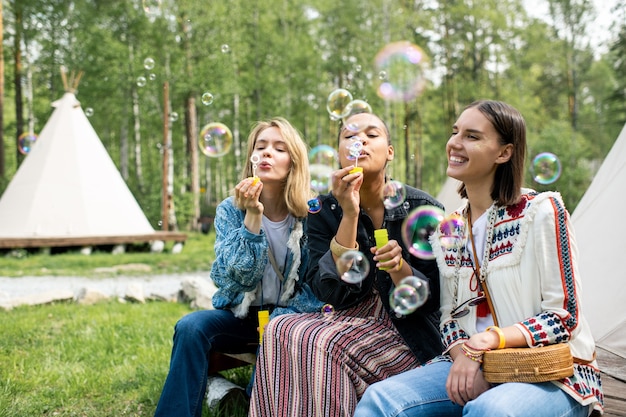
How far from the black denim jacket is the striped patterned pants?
73 millimetres

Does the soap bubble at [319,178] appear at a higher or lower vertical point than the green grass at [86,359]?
higher

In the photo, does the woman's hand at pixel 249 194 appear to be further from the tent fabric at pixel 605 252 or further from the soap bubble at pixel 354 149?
the tent fabric at pixel 605 252

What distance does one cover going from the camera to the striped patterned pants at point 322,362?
2.01m

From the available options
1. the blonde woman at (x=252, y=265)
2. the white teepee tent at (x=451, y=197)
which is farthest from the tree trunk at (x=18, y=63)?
the blonde woman at (x=252, y=265)

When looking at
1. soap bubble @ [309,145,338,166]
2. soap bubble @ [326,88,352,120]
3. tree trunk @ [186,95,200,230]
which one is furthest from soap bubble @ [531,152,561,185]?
tree trunk @ [186,95,200,230]

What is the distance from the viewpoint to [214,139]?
420cm

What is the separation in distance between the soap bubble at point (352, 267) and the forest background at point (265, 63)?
12.4m

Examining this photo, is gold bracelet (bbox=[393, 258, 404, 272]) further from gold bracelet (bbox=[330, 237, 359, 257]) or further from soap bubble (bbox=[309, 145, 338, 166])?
soap bubble (bbox=[309, 145, 338, 166])

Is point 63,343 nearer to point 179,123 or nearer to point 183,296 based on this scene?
point 183,296

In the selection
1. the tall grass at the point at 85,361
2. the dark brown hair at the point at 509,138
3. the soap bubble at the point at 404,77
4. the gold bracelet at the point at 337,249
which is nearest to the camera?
the dark brown hair at the point at 509,138

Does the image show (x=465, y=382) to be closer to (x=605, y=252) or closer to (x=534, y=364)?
(x=534, y=364)

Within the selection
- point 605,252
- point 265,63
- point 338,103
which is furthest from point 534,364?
point 265,63

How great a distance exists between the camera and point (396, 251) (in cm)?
197

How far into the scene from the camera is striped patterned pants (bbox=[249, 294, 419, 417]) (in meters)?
2.01
